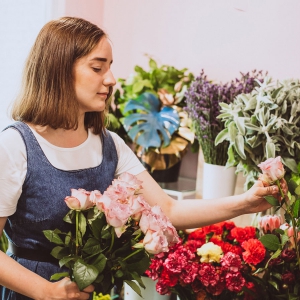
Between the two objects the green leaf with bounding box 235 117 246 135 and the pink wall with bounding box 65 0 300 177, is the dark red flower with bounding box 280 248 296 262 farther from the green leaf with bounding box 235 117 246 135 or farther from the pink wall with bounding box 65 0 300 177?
the pink wall with bounding box 65 0 300 177

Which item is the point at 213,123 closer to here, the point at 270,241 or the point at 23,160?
the point at 270,241

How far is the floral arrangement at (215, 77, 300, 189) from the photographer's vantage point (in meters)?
1.84

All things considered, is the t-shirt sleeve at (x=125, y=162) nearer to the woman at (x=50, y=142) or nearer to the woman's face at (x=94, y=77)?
the woman at (x=50, y=142)

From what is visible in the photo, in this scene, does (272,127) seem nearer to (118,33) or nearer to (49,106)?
(49,106)

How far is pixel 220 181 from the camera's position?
7.24ft

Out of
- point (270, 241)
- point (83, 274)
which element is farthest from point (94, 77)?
point (270, 241)

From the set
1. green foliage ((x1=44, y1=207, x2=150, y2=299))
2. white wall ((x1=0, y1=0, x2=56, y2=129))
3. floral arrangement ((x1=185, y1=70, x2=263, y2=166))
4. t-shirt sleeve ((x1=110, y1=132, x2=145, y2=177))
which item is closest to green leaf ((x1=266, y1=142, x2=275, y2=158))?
floral arrangement ((x1=185, y1=70, x2=263, y2=166))

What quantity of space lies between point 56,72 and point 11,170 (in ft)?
0.97

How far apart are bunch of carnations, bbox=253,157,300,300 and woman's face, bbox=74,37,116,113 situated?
0.49 meters

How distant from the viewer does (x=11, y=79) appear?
2686mm

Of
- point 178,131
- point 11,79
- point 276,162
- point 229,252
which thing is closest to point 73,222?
point 276,162

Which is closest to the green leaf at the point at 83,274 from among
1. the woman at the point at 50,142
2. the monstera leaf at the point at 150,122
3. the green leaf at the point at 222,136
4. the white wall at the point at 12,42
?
the woman at the point at 50,142

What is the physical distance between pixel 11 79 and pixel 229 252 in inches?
60.6

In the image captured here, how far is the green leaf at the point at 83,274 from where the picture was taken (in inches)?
44.9
